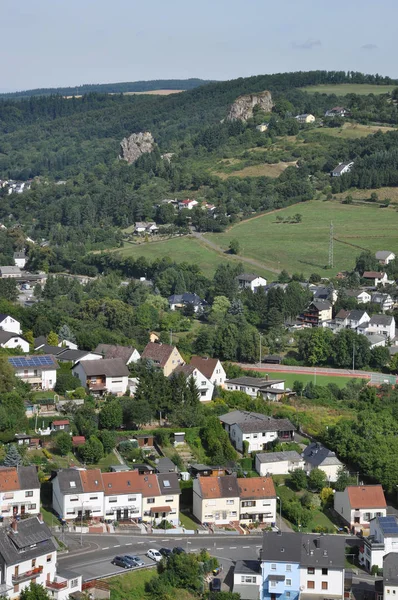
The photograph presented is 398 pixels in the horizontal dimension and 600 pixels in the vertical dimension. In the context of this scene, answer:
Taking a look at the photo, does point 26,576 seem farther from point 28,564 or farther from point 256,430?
point 256,430

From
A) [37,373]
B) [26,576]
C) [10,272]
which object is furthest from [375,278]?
[26,576]

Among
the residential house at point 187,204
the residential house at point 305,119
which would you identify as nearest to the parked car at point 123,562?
the residential house at point 187,204

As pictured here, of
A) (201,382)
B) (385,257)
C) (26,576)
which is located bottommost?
(385,257)

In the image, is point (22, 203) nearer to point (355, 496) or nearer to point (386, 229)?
point (386, 229)

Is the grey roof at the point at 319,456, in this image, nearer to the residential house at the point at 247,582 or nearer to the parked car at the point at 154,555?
the residential house at the point at 247,582

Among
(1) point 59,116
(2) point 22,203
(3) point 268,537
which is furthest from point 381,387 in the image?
(1) point 59,116
